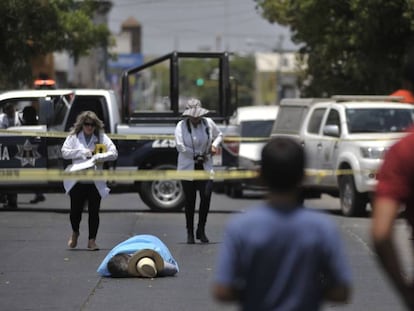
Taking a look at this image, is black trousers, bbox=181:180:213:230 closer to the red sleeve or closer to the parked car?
the parked car

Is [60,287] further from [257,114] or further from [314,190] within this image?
[257,114]

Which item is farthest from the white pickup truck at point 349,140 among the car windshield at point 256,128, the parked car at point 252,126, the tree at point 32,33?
the tree at point 32,33

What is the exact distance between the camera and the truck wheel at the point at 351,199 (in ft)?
54.6

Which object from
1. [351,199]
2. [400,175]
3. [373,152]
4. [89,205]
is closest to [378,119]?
[373,152]

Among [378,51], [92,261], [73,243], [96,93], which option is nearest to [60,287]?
[92,261]

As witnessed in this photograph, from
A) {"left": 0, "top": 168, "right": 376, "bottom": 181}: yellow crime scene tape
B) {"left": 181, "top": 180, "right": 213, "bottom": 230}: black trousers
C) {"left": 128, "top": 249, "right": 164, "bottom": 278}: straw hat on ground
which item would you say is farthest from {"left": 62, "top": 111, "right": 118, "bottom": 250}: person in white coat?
{"left": 128, "top": 249, "right": 164, "bottom": 278}: straw hat on ground

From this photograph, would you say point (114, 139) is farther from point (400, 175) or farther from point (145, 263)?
point (400, 175)

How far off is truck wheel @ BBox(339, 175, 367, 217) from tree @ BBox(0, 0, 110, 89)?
11.1 metres

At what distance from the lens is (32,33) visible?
26.3 m

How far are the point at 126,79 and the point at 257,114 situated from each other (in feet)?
14.9

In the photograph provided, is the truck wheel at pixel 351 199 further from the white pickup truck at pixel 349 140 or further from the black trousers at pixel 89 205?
the black trousers at pixel 89 205

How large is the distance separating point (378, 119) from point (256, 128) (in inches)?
202

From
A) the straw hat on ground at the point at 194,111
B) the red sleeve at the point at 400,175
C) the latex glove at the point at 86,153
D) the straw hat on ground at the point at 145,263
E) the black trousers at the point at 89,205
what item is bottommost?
the straw hat on ground at the point at 145,263

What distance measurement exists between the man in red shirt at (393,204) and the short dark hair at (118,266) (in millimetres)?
6132
